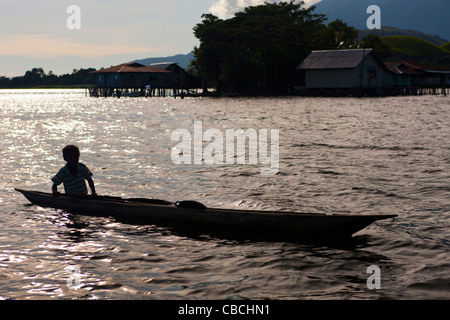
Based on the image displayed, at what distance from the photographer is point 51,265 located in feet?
25.2

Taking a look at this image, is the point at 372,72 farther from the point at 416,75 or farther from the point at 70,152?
the point at 70,152

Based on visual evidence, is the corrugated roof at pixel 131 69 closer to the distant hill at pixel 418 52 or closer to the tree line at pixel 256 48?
the tree line at pixel 256 48

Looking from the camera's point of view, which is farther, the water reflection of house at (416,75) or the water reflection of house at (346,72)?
the water reflection of house at (416,75)

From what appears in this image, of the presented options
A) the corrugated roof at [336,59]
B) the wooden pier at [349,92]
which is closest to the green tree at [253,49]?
the wooden pier at [349,92]

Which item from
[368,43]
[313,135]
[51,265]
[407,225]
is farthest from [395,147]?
[368,43]

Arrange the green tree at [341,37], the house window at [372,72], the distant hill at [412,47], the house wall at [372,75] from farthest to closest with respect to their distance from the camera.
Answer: the distant hill at [412,47]
the green tree at [341,37]
the house window at [372,72]
the house wall at [372,75]

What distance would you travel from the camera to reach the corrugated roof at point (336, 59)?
66.5 m

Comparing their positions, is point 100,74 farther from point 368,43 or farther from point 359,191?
point 359,191

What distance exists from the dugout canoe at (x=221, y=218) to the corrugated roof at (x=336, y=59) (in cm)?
6067

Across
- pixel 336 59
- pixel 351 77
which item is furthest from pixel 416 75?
pixel 336 59

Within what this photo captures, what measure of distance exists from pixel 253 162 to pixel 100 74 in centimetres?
7484

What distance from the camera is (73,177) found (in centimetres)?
1063

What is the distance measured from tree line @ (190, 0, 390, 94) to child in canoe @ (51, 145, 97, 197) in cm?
6616

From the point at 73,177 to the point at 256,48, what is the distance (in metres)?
70.8
